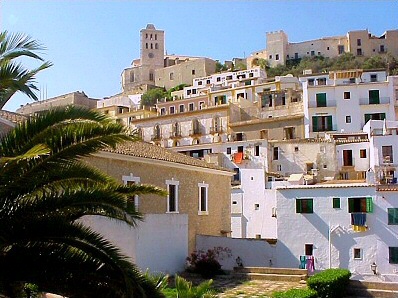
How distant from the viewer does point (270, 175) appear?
125 ft

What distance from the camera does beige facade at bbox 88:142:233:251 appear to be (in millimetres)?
19625

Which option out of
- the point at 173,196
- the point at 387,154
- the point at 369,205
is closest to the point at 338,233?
the point at 369,205

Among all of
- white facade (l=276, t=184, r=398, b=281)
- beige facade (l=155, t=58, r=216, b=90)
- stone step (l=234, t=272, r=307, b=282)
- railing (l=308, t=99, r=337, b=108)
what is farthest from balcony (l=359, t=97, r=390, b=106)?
beige facade (l=155, t=58, r=216, b=90)

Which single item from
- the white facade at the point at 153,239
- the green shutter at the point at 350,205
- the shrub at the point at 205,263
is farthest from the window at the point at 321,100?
the white facade at the point at 153,239

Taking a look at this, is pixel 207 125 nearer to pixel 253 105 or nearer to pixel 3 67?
pixel 253 105

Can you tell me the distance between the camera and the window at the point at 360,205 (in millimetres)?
24625

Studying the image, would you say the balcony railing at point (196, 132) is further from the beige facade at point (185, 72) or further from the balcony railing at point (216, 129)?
the beige facade at point (185, 72)

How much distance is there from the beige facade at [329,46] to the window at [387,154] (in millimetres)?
56965

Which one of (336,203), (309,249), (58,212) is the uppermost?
(336,203)

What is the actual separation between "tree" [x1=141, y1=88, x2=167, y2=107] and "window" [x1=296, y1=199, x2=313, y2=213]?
59.5m

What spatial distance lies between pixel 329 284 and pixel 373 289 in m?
2.81

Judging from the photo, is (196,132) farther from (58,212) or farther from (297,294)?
(58,212)

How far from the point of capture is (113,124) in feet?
23.7

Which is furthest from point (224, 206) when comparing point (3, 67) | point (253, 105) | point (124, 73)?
point (124, 73)
